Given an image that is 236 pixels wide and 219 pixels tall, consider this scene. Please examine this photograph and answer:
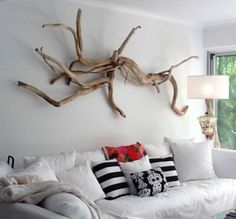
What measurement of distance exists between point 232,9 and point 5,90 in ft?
8.80

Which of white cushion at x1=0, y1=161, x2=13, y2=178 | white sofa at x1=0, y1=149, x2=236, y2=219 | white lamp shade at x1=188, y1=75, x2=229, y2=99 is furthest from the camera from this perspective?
white lamp shade at x1=188, y1=75, x2=229, y2=99

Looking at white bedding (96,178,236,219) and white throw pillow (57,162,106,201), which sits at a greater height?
white throw pillow (57,162,106,201)

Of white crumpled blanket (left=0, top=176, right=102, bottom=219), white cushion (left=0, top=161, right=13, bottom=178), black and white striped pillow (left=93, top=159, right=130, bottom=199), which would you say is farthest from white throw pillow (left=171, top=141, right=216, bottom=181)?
white cushion (left=0, top=161, right=13, bottom=178)

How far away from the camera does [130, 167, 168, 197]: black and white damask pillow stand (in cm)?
370

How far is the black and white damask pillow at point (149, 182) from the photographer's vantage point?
3705mm

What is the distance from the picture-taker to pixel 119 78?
4.63 m

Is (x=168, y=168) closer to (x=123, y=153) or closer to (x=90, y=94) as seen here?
(x=123, y=153)

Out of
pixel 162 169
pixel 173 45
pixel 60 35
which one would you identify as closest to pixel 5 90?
pixel 60 35

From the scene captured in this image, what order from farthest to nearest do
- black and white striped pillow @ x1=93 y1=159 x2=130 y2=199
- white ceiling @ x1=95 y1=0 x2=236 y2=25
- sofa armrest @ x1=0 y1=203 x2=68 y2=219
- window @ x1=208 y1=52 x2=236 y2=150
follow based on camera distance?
window @ x1=208 y1=52 x2=236 y2=150
white ceiling @ x1=95 y1=0 x2=236 y2=25
black and white striped pillow @ x1=93 y1=159 x2=130 y2=199
sofa armrest @ x1=0 y1=203 x2=68 y2=219

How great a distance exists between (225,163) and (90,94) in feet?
5.71

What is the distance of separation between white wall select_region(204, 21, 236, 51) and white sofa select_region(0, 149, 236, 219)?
155 centimetres

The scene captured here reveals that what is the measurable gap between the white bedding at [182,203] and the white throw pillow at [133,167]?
174 mm

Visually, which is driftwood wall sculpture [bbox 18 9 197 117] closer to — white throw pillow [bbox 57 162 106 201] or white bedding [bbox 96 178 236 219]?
white throw pillow [bbox 57 162 106 201]

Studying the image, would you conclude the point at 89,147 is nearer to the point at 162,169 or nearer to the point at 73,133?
the point at 73,133
